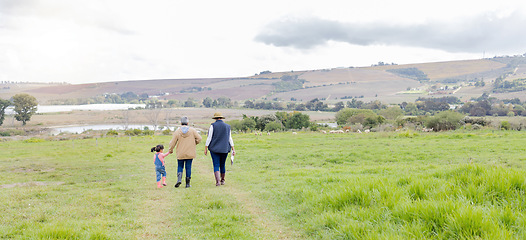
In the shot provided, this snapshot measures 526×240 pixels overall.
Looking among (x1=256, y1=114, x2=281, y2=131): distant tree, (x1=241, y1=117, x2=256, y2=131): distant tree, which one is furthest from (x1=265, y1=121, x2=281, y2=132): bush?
(x1=241, y1=117, x2=256, y2=131): distant tree

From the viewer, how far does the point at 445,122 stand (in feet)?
160

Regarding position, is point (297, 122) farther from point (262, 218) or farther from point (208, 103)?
point (208, 103)

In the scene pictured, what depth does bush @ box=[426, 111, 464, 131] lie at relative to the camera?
160 ft

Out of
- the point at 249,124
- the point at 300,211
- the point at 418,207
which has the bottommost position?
the point at 249,124

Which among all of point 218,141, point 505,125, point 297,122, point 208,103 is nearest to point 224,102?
point 208,103

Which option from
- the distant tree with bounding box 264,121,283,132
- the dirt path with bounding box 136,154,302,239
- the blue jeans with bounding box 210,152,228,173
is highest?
the blue jeans with bounding box 210,152,228,173

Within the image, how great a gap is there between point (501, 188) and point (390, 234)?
2731 millimetres

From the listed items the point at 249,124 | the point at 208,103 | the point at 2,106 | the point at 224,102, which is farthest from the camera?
the point at 224,102

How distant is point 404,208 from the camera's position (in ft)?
15.6

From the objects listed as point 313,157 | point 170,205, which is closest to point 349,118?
point 313,157

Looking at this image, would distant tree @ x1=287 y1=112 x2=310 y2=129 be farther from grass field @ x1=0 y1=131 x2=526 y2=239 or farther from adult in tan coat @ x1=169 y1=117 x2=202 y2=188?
grass field @ x1=0 y1=131 x2=526 y2=239

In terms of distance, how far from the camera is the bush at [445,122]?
→ 4872cm

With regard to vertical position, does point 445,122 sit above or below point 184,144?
below

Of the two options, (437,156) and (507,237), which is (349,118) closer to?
(437,156)
